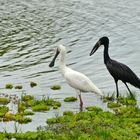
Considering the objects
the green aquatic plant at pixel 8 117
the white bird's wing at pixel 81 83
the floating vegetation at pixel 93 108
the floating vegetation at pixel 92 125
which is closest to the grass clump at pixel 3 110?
the floating vegetation at pixel 92 125

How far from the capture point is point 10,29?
42.0 meters

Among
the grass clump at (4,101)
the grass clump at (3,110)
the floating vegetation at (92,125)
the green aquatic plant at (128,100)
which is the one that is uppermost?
the floating vegetation at (92,125)

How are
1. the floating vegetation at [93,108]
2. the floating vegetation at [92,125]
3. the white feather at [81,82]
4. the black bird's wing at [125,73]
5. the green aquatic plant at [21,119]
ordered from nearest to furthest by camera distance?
the floating vegetation at [92,125]
the green aquatic plant at [21,119]
the floating vegetation at [93,108]
the white feather at [81,82]
the black bird's wing at [125,73]

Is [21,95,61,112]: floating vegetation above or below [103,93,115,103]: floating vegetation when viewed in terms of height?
above

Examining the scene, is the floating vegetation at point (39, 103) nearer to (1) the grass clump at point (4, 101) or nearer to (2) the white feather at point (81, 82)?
(1) the grass clump at point (4, 101)

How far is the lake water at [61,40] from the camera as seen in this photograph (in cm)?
2681

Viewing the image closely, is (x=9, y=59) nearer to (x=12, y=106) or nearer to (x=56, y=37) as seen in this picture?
(x=56, y=37)

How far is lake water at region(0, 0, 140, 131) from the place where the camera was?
26812 mm

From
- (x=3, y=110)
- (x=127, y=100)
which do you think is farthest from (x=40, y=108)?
(x=127, y=100)

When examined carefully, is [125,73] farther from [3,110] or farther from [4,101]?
[3,110]

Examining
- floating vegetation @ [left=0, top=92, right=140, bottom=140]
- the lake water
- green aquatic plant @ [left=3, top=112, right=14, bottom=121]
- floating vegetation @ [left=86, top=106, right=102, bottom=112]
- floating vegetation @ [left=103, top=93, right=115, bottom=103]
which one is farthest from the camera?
the lake water

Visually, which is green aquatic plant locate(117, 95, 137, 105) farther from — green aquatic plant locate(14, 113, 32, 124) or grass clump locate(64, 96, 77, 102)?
green aquatic plant locate(14, 113, 32, 124)

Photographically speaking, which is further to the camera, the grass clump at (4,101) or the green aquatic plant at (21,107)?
the grass clump at (4,101)

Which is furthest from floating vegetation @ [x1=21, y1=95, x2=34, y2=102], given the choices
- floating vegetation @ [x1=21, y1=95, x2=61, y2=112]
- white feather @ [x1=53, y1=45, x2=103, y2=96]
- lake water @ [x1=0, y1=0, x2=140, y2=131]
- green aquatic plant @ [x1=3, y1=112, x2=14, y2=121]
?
green aquatic plant @ [x1=3, y1=112, x2=14, y2=121]
